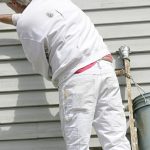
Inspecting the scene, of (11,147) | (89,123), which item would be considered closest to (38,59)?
(89,123)

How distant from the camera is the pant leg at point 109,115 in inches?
139

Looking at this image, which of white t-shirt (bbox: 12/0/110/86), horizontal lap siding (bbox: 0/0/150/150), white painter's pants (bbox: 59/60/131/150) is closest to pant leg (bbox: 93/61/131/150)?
white painter's pants (bbox: 59/60/131/150)

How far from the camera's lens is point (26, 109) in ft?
14.4

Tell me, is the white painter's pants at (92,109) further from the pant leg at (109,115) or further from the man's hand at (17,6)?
the man's hand at (17,6)

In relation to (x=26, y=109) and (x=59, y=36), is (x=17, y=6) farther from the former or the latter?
(x=26, y=109)

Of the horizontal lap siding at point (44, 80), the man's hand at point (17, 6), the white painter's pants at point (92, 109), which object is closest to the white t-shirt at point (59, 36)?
the white painter's pants at point (92, 109)

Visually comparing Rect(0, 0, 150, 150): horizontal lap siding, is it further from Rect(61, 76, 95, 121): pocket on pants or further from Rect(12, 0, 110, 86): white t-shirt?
Rect(61, 76, 95, 121): pocket on pants

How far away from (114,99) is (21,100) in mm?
1089

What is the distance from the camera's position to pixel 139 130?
4.12m

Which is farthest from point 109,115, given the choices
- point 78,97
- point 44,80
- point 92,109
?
point 44,80

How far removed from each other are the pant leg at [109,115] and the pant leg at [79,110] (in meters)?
0.10

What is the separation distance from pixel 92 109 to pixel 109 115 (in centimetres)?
15

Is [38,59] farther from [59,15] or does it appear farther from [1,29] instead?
[1,29]

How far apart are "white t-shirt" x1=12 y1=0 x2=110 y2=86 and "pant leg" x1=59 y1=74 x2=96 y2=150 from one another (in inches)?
4.4
